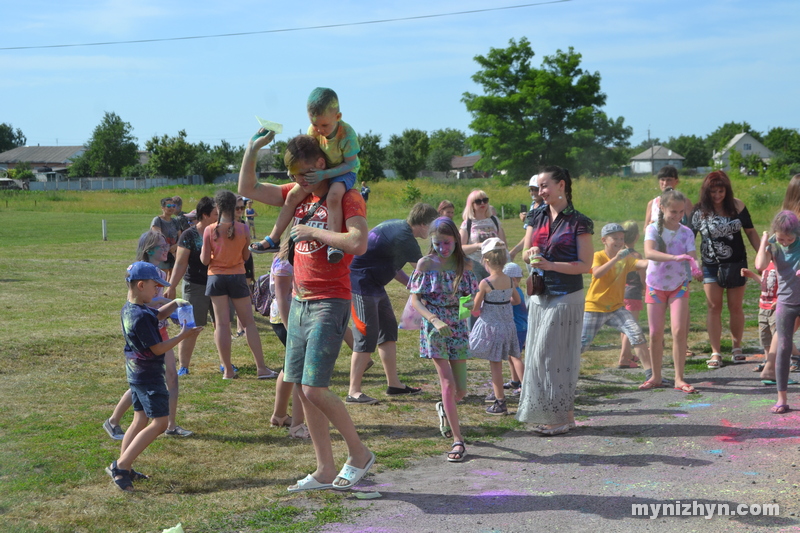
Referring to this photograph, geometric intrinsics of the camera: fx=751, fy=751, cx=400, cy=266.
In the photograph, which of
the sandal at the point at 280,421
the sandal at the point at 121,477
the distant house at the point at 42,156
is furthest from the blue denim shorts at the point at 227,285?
the distant house at the point at 42,156

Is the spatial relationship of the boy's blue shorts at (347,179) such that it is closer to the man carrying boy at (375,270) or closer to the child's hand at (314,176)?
the child's hand at (314,176)

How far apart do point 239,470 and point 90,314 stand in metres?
7.70

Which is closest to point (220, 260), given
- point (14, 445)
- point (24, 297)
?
point (14, 445)

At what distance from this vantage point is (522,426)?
248 inches

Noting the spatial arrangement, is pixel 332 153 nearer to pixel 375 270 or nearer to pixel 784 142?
pixel 375 270

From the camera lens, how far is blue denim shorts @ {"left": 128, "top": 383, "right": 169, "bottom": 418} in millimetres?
4840

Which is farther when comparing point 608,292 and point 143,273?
point 608,292

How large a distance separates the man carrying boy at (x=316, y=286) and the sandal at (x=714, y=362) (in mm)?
5074

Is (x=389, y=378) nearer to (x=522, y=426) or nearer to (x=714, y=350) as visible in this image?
(x=522, y=426)

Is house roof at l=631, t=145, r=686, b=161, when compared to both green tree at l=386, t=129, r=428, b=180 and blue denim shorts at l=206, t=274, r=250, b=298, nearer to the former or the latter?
green tree at l=386, t=129, r=428, b=180

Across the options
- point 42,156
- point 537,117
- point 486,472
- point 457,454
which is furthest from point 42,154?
point 486,472

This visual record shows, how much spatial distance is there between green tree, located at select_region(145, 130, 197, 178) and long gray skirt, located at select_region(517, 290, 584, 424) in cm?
7601

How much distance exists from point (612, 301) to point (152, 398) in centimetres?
463

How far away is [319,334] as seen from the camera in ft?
14.5
